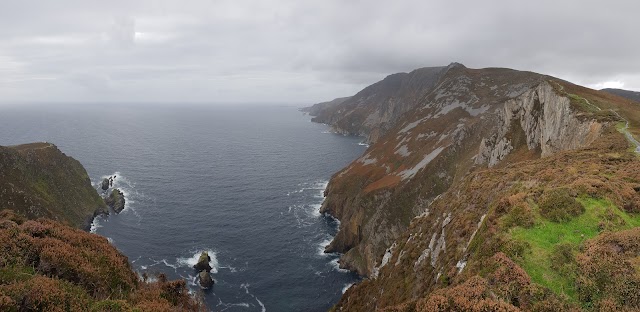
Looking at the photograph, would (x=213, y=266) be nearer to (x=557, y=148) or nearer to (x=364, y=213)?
(x=364, y=213)

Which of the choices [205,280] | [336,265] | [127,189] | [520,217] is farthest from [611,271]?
[127,189]

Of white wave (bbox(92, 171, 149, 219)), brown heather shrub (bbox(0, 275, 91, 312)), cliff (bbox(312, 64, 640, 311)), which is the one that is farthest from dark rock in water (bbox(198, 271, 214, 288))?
brown heather shrub (bbox(0, 275, 91, 312))

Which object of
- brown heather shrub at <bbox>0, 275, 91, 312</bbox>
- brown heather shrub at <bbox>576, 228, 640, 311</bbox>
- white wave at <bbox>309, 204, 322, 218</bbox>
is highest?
brown heather shrub at <bbox>576, 228, 640, 311</bbox>

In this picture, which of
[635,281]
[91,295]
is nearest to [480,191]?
[635,281]

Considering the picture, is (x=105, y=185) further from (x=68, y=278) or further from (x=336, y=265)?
(x=68, y=278)

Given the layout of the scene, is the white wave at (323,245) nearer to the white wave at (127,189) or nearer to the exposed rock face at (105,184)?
the white wave at (127,189)

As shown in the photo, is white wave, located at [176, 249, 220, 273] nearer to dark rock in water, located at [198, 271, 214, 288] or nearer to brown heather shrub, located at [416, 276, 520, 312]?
dark rock in water, located at [198, 271, 214, 288]
